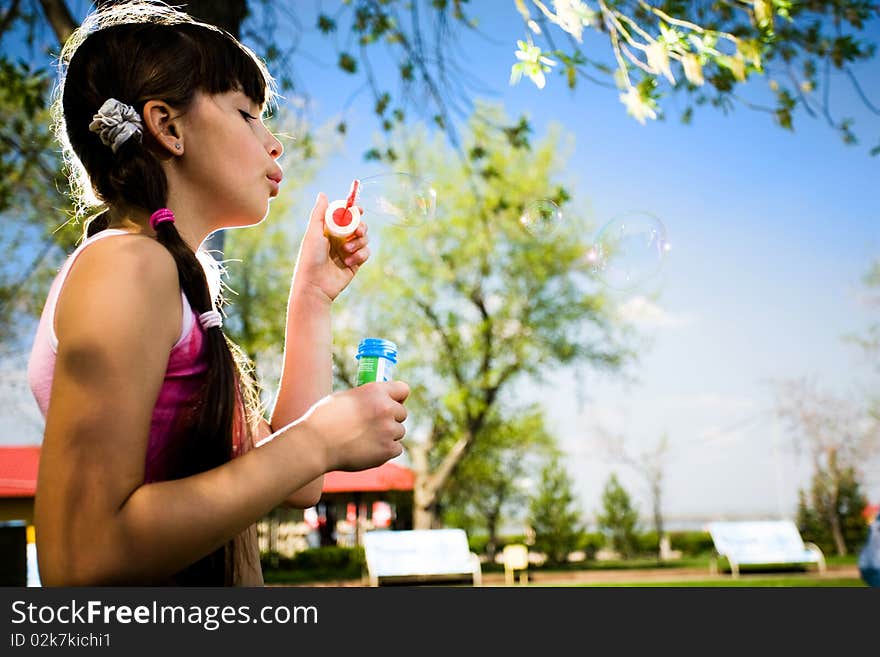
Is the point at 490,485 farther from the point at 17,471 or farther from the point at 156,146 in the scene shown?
the point at 156,146

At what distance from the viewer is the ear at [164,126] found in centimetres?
Result: 121

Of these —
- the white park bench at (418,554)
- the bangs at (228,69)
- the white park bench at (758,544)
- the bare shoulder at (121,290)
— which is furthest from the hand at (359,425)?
the white park bench at (758,544)

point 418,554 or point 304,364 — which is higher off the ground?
point 304,364

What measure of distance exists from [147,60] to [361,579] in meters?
17.7

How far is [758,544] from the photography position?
47.6 ft

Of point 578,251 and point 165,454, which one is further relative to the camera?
point 578,251

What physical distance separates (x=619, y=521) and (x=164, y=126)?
20.0 m

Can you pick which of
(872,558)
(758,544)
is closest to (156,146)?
(872,558)

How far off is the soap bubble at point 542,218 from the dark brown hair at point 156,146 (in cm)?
255

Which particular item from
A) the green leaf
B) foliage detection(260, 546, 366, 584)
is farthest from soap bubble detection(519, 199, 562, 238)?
foliage detection(260, 546, 366, 584)

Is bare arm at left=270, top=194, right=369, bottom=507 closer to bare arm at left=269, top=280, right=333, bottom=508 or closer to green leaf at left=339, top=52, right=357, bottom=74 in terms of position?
bare arm at left=269, top=280, right=333, bottom=508
